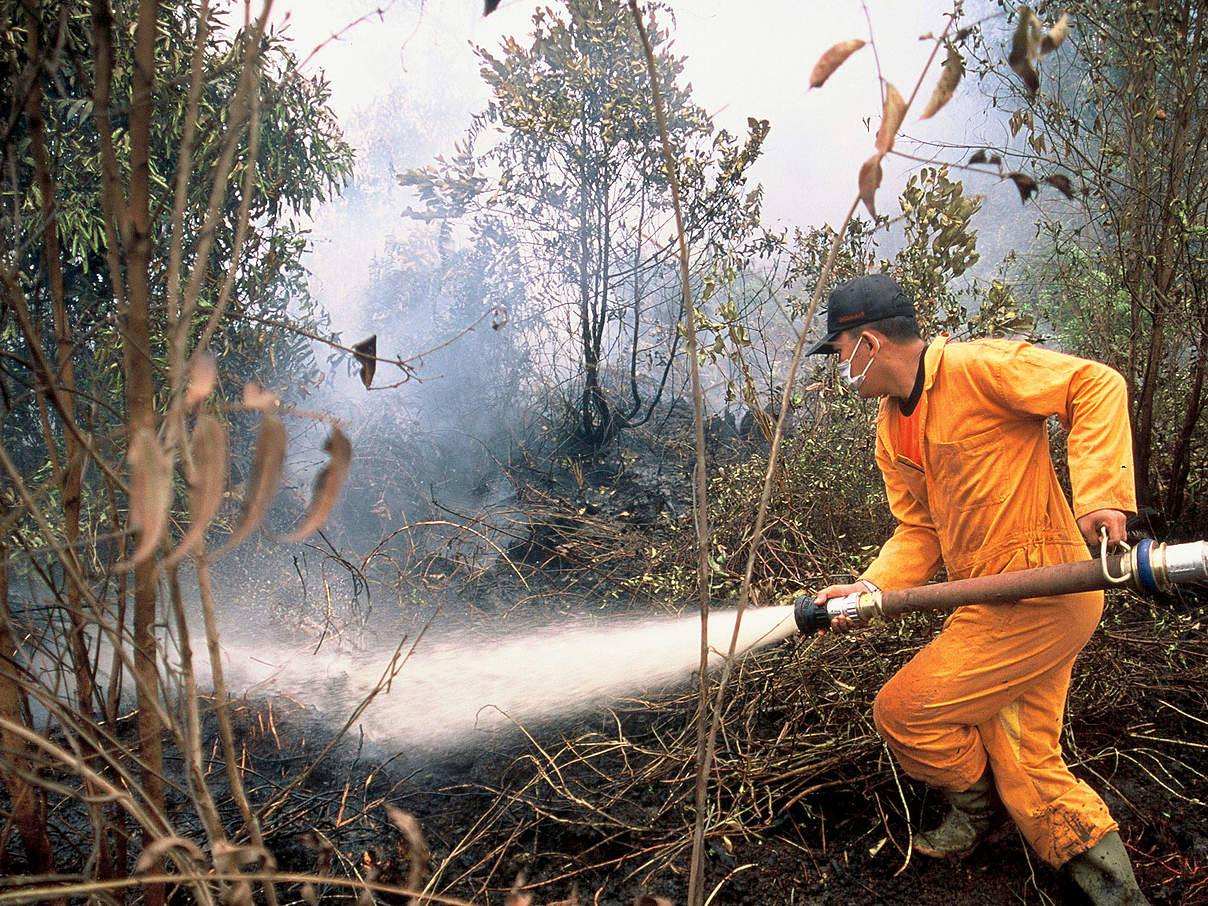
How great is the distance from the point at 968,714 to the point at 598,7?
676 centimetres

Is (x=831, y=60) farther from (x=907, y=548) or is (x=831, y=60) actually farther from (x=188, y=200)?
(x=188, y=200)

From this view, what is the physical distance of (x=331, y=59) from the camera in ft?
28.7

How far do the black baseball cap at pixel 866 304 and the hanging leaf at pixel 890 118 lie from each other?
1713mm

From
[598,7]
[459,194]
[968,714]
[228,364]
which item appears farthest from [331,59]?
[968,714]

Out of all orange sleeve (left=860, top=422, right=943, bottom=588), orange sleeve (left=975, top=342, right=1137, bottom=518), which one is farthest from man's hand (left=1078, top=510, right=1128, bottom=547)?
orange sleeve (left=860, top=422, right=943, bottom=588)

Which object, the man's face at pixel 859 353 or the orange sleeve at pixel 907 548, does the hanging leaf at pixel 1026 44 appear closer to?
the man's face at pixel 859 353

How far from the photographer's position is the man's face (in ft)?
8.70

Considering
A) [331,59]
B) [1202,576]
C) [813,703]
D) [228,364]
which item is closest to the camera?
[1202,576]

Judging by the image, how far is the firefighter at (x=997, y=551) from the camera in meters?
2.44

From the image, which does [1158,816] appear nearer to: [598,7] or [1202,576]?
[1202,576]

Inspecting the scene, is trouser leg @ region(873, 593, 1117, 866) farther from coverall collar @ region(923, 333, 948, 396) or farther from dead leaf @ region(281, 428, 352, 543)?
dead leaf @ region(281, 428, 352, 543)

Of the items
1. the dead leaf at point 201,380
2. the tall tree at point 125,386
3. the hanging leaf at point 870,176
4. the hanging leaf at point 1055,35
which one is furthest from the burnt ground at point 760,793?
the hanging leaf at point 1055,35

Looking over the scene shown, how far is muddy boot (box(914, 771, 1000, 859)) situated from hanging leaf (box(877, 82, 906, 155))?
8.17 ft

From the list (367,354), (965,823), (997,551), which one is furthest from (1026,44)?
(965,823)
